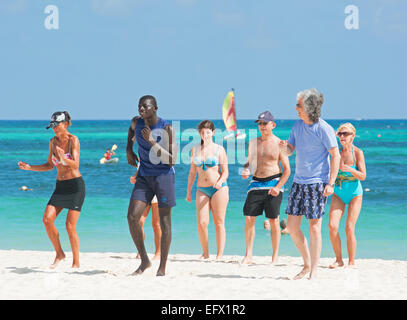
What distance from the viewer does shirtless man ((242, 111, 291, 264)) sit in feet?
25.5

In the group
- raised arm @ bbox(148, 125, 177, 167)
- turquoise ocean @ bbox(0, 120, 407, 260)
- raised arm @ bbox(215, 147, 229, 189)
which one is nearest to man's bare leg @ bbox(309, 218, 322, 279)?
raised arm @ bbox(148, 125, 177, 167)

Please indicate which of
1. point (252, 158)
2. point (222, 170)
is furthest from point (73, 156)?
point (252, 158)

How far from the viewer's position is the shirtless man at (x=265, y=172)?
7.78 metres

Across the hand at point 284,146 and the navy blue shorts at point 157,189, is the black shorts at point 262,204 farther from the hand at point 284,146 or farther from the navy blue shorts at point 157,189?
the navy blue shorts at point 157,189

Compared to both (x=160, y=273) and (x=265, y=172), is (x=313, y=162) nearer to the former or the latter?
(x=265, y=172)

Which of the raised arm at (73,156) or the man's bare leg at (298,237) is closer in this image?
the man's bare leg at (298,237)

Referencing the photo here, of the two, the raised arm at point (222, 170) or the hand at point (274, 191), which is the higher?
the raised arm at point (222, 170)

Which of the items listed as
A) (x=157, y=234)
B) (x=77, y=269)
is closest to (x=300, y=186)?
(x=157, y=234)

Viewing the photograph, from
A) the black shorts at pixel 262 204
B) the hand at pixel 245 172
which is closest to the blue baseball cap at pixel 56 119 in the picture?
the hand at pixel 245 172

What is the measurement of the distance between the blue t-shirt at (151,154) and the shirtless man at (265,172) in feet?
Result: 4.44

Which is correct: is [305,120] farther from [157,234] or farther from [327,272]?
[157,234]

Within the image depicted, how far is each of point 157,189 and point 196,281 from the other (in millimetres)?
1063

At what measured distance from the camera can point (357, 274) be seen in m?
7.30

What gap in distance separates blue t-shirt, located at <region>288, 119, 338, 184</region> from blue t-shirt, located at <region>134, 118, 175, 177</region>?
1.39 metres
